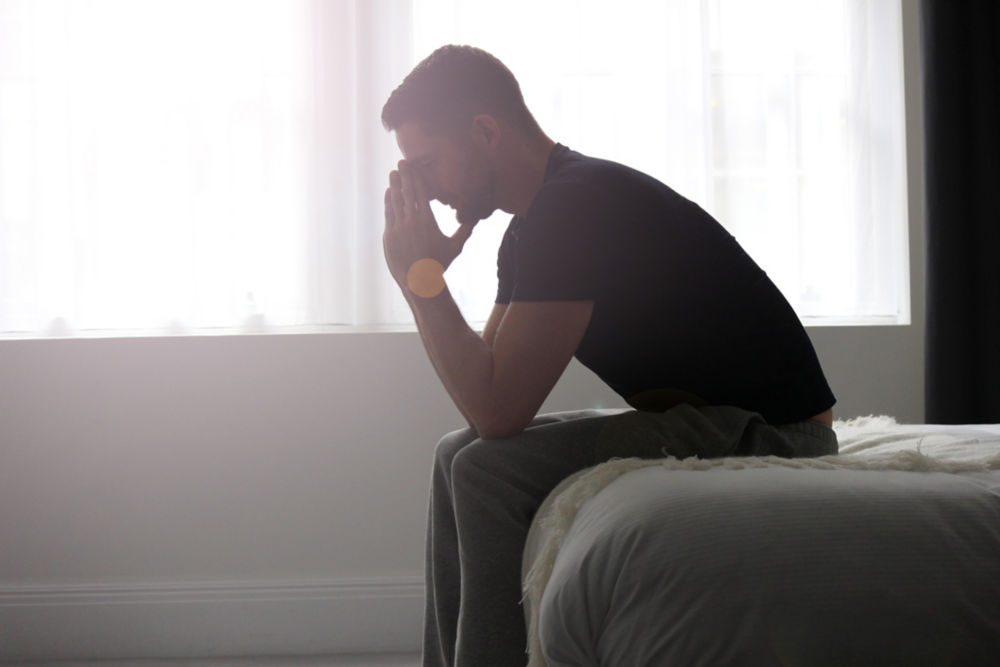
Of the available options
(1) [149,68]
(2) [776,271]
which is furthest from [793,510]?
(1) [149,68]

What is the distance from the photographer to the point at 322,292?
7.66 feet

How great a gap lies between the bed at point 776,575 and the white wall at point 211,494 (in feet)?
4.54

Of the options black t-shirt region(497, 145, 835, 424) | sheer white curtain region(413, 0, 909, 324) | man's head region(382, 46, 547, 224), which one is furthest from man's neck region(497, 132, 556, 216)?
sheer white curtain region(413, 0, 909, 324)

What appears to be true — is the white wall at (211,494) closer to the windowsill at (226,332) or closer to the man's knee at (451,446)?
the windowsill at (226,332)

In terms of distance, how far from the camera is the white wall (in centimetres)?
229

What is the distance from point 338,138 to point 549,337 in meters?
1.35

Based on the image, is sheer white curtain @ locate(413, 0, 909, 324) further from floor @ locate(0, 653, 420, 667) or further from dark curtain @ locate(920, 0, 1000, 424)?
floor @ locate(0, 653, 420, 667)

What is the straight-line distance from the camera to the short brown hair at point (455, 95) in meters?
1.42

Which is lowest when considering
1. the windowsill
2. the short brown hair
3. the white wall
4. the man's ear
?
the white wall

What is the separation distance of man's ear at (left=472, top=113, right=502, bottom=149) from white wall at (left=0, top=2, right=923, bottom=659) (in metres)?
0.97

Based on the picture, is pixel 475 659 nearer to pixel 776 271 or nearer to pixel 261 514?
pixel 261 514

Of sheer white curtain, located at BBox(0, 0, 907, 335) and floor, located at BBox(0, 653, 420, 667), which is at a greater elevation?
sheer white curtain, located at BBox(0, 0, 907, 335)

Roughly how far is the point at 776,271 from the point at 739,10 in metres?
0.72

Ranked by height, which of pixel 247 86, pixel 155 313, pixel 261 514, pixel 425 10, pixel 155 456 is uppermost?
pixel 425 10
